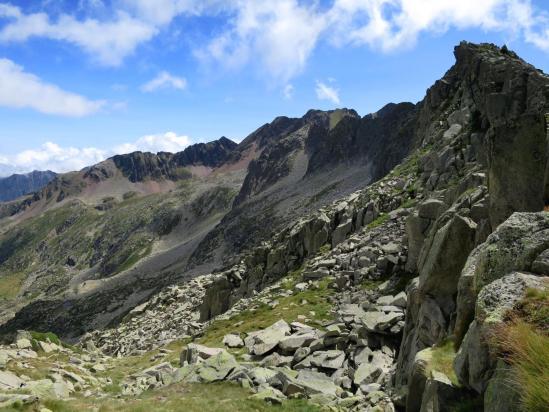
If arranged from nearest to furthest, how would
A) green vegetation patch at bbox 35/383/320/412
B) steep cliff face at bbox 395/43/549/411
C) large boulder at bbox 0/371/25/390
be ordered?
steep cliff face at bbox 395/43/549/411 < green vegetation patch at bbox 35/383/320/412 < large boulder at bbox 0/371/25/390

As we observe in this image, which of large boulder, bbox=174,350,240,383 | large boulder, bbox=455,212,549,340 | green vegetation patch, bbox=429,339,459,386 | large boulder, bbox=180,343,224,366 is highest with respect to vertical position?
large boulder, bbox=455,212,549,340

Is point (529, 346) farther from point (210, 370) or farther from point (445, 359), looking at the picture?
point (210, 370)

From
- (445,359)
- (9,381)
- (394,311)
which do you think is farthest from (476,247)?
(9,381)

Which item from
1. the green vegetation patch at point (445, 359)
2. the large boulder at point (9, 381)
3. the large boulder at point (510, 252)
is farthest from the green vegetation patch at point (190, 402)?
the large boulder at point (510, 252)

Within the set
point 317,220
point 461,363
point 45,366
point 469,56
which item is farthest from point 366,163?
point 461,363

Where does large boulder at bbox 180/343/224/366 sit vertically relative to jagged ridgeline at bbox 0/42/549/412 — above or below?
below

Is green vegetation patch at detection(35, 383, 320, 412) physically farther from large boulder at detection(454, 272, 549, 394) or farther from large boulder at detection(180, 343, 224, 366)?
large boulder at detection(454, 272, 549, 394)

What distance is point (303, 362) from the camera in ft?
77.6

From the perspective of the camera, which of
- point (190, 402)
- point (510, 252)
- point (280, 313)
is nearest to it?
point (510, 252)

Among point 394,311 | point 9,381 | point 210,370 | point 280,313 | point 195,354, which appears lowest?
point 195,354

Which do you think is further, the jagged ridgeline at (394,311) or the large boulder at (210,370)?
the large boulder at (210,370)

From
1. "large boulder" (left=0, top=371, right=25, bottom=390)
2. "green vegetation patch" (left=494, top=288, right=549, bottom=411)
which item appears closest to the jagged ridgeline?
"green vegetation patch" (left=494, top=288, right=549, bottom=411)

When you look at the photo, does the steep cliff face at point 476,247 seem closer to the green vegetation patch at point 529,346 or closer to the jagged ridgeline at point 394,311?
the jagged ridgeline at point 394,311

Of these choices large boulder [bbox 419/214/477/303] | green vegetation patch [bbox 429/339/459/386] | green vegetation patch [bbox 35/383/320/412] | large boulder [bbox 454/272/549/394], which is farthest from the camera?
large boulder [bbox 419/214/477/303]
